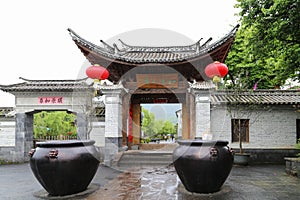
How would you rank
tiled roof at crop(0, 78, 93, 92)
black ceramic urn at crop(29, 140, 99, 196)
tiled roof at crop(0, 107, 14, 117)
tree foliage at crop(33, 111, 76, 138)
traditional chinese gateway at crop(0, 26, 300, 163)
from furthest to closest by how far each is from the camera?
1. tree foliage at crop(33, 111, 76, 138)
2. tiled roof at crop(0, 107, 14, 117)
3. tiled roof at crop(0, 78, 93, 92)
4. traditional chinese gateway at crop(0, 26, 300, 163)
5. black ceramic urn at crop(29, 140, 99, 196)

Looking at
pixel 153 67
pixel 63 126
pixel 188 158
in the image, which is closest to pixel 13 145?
pixel 63 126

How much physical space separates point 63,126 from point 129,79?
8.42 m

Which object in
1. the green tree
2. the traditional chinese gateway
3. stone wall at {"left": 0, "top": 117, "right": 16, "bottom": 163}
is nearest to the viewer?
A: the traditional chinese gateway

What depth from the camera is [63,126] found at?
17.3m

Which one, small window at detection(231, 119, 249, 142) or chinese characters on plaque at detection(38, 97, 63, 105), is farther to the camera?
chinese characters on plaque at detection(38, 97, 63, 105)

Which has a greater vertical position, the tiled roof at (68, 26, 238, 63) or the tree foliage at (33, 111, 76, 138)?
the tiled roof at (68, 26, 238, 63)

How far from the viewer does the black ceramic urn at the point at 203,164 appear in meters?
4.95

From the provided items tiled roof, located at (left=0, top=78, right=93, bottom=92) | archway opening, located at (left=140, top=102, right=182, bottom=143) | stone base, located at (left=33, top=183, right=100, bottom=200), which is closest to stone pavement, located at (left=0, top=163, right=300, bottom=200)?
stone base, located at (left=33, top=183, right=100, bottom=200)

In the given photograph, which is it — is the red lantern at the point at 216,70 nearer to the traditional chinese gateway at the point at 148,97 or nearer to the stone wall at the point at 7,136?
the traditional chinese gateway at the point at 148,97

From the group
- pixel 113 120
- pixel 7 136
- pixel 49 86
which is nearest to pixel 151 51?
pixel 113 120

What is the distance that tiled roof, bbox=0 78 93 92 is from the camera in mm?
11305

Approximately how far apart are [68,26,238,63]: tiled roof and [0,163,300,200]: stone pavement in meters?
4.00

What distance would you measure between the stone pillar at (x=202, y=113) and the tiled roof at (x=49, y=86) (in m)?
4.76

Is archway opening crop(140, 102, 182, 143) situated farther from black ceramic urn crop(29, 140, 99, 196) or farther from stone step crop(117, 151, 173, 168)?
black ceramic urn crop(29, 140, 99, 196)
